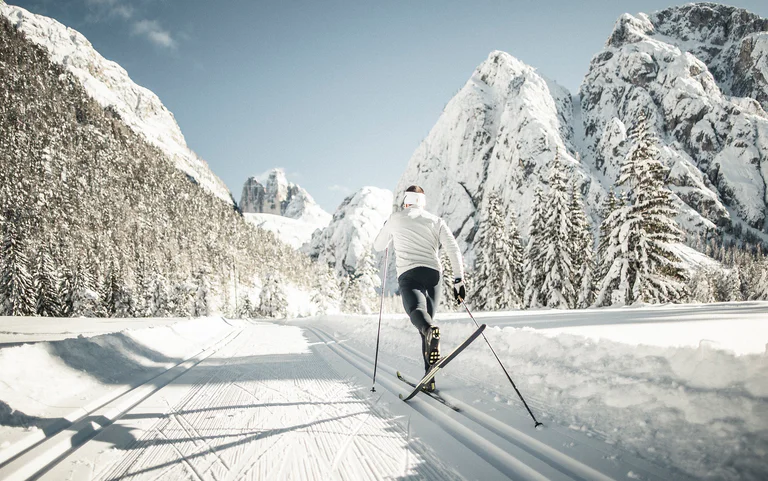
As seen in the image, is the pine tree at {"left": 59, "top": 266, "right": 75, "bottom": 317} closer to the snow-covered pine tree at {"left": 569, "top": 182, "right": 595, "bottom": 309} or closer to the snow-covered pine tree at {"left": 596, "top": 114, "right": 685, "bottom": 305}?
the snow-covered pine tree at {"left": 569, "top": 182, "right": 595, "bottom": 309}

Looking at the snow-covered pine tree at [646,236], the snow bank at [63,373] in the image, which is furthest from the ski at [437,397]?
the snow-covered pine tree at [646,236]

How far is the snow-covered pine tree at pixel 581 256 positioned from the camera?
26641 millimetres

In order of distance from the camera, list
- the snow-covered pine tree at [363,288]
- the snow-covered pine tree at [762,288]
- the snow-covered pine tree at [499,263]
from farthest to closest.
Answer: the snow-covered pine tree at [363,288] → the snow-covered pine tree at [762,288] → the snow-covered pine tree at [499,263]

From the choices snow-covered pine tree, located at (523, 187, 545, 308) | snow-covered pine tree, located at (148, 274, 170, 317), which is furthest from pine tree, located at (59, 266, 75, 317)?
snow-covered pine tree, located at (523, 187, 545, 308)

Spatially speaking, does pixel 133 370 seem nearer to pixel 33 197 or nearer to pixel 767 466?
pixel 767 466

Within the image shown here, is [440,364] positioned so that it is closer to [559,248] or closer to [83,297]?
[559,248]

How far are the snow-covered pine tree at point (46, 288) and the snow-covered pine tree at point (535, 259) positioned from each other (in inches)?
2328

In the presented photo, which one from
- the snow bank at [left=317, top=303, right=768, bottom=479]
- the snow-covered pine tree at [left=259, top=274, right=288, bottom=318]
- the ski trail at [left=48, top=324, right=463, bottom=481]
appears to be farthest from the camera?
the snow-covered pine tree at [left=259, top=274, right=288, bottom=318]

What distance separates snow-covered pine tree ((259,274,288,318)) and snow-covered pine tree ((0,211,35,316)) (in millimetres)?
28494

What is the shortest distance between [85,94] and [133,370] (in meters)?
250

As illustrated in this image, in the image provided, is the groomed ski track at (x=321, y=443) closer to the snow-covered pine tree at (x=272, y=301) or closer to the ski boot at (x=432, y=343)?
the ski boot at (x=432, y=343)

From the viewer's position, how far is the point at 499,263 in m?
31.3

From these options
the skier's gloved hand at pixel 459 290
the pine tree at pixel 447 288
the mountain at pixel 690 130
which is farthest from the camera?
the mountain at pixel 690 130

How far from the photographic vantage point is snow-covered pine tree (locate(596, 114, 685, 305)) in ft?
61.2
